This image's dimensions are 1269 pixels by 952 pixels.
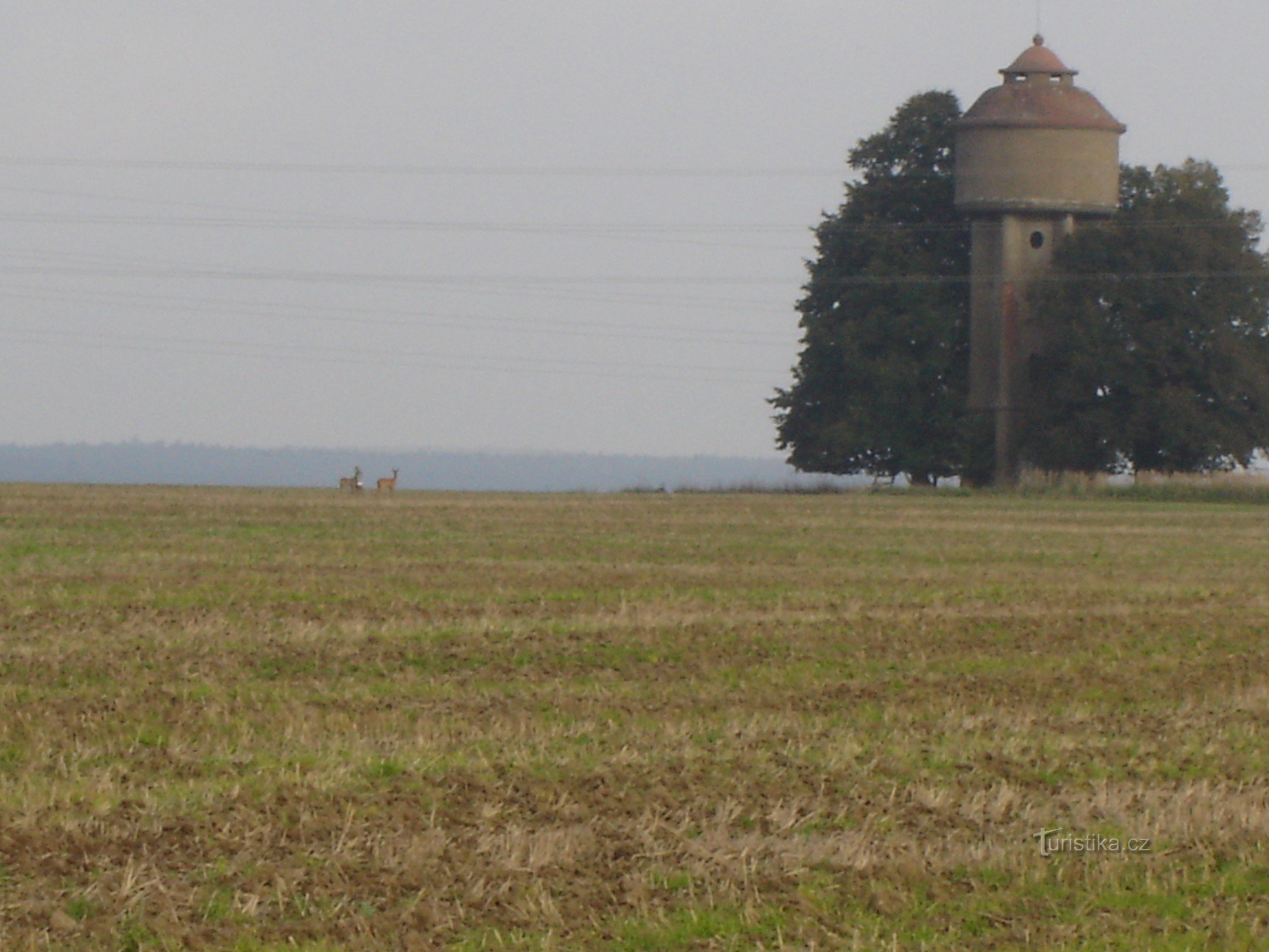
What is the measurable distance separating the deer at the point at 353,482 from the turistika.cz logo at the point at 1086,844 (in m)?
54.2

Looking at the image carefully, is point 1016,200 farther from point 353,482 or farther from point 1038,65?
point 353,482

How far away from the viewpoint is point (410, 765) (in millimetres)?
12617

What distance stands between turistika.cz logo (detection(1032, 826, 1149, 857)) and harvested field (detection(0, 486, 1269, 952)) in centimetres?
7

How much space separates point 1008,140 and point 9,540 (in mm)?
51442

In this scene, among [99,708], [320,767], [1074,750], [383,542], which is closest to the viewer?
[320,767]

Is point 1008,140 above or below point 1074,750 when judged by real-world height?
above

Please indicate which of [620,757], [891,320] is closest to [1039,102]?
[891,320]

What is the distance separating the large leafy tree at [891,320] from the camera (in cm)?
7694

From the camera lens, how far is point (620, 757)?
42.8 feet

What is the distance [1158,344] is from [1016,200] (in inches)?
320

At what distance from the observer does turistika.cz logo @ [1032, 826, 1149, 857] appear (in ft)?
34.9

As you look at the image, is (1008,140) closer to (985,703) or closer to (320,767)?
(985,703)

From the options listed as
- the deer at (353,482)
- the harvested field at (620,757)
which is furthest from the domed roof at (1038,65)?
the harvested field at (620,757)

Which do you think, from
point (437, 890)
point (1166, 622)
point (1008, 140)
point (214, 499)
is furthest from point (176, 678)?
point (1008, 140)
